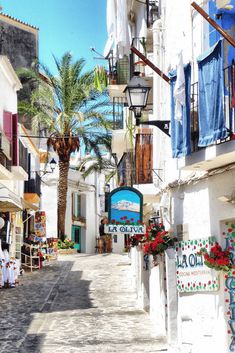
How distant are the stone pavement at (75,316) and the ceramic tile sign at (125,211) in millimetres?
2279

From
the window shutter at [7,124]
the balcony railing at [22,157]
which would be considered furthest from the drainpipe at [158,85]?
the balcony railing at [22,157]

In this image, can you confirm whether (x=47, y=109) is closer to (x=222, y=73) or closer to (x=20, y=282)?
(x=20, y=282)

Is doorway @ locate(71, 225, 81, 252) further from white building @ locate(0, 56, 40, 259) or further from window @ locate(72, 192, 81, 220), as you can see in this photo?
white building @ locate(0, 56, 40, 259)

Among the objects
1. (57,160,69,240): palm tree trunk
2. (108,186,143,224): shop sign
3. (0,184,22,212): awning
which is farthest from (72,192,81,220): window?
(108,186,143,224): shop sign

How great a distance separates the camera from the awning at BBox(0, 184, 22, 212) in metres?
20.8

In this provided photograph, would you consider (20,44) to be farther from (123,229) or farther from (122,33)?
(123,229)

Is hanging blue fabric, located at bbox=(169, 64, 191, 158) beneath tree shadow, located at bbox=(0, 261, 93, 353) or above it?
above

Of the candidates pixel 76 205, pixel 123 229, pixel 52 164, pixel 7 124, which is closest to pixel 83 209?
pixel 76 205

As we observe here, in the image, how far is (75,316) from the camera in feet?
53.5

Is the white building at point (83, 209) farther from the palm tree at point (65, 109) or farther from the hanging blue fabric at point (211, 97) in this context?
the hanging blue fabric at point (211, 97)

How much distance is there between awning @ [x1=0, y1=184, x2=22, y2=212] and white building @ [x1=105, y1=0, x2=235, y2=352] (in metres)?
6.60

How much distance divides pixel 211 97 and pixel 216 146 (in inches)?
28.9

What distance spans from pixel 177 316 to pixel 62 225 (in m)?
26.1

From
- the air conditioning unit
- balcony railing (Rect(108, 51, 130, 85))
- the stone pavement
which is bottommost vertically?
the stone pavement
